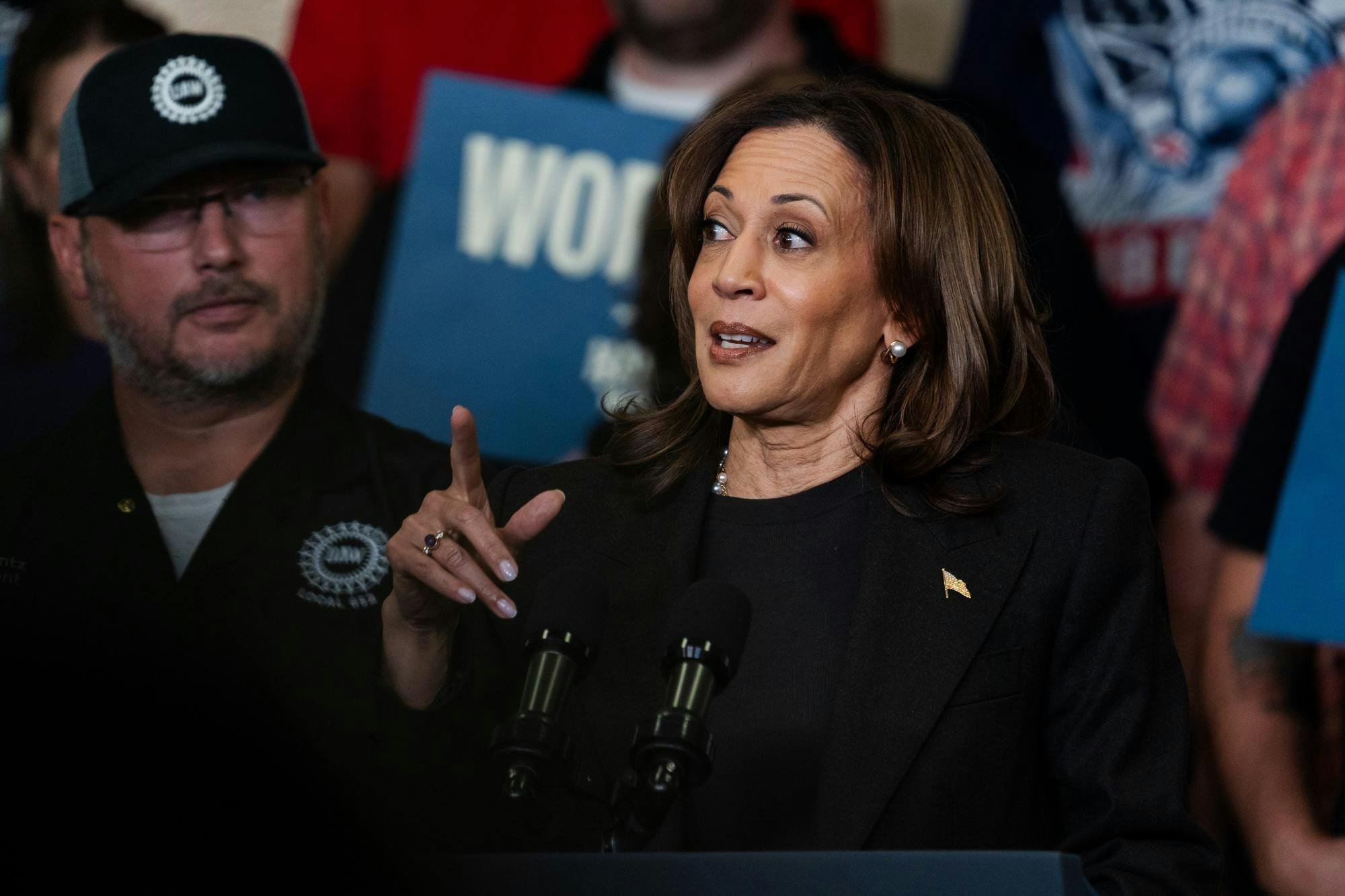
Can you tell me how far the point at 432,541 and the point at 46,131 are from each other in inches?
53.5

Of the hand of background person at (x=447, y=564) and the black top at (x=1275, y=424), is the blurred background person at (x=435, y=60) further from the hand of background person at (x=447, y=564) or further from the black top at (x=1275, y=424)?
the hand of background person at (x=447, y=564)

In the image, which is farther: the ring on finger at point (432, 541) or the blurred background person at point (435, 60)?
the blurred background person at point (435, 60)

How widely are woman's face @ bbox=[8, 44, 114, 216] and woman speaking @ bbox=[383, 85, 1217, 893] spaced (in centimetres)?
105

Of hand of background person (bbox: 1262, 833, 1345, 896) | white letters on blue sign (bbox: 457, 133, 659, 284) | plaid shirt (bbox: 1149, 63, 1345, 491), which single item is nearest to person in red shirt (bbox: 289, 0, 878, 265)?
white letters on blue sign (bbox: 457, 133, 659, 284)

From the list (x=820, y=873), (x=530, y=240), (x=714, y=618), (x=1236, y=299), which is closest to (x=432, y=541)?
(x=714, y=618)

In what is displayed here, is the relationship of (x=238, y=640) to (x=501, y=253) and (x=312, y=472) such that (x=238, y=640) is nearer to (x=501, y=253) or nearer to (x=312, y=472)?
(x=312, y=472)

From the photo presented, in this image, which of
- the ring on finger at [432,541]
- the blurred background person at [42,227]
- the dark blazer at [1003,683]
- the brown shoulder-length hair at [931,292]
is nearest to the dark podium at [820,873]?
the dark blazer at [1003,683]

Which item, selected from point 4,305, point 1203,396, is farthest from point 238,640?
point 1203,396

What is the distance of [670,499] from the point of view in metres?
2.10

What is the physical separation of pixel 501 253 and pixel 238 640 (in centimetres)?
112

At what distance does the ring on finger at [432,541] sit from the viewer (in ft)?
5.84

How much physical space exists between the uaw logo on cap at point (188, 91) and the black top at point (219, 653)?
44 cm

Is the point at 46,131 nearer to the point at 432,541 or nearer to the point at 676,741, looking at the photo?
the point at 432,541

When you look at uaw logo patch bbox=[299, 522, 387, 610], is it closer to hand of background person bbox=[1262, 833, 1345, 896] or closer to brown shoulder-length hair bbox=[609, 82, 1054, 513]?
brown shoulder-length hair bbox=[609, 82, 1054, 513]
